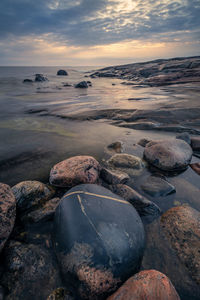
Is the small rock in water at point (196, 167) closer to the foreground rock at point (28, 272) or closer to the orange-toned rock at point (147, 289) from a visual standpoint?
the orange-toned rock at point (147, 289)

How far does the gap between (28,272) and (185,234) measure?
154cm

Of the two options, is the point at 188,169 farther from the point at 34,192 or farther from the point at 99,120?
the point at 99,120

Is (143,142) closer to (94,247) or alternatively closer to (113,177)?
(113,177)

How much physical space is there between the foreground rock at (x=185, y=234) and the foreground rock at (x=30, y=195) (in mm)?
1479

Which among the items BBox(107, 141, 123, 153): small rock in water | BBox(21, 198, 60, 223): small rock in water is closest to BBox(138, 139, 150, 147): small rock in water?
BBox(107, 141, 123, 153): small rock in water

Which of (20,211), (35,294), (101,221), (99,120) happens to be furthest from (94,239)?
(99,120)

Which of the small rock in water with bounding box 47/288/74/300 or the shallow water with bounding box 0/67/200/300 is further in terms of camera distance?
the shallow water with bounding box 0/67/200/300

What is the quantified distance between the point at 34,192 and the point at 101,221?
41.9 inches

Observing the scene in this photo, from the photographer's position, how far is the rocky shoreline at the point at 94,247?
1236mm

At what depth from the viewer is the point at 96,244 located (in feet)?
4.29

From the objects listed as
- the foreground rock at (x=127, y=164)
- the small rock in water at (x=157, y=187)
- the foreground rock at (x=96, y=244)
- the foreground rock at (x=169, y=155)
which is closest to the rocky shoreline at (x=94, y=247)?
the foreground rock at (x=96, y=244)

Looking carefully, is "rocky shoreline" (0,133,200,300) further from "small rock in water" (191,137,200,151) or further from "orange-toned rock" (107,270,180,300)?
"small rock in water" (191,137,200,151)

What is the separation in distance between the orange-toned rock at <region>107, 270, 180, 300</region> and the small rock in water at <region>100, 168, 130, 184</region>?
4.26 ft

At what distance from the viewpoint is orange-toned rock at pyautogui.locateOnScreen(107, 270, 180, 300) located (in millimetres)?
1100
